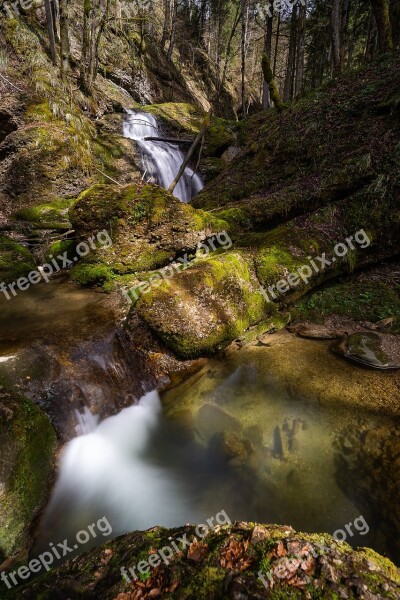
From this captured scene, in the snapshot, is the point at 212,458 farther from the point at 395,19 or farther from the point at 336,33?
the point at 395,19

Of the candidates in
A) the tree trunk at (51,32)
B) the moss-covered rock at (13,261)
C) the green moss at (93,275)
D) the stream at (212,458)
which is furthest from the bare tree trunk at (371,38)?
the stream at (212,458)

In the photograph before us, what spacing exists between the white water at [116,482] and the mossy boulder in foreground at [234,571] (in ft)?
4.29

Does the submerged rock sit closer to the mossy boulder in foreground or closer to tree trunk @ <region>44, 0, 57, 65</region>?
the mossy boulder in foreground

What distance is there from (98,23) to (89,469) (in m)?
18.5

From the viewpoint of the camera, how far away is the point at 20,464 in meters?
3.04

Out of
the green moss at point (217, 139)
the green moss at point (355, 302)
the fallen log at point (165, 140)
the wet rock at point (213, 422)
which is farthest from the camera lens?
the green moss at point (217, 139)

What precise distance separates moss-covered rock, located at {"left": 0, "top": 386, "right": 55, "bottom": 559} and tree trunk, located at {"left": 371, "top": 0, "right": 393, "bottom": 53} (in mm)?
13967

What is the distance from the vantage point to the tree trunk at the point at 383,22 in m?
9.92

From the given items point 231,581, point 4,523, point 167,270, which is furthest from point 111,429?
point 167,270

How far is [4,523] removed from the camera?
8.95 feet

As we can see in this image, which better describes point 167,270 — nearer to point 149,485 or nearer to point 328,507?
point 149,485

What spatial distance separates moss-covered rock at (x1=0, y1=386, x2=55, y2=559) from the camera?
2791 millimetres

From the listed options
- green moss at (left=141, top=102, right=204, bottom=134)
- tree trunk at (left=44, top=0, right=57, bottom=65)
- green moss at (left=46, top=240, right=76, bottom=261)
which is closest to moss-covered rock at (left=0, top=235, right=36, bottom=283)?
green moss at (left=46, top=240, right=76, bottom=261)

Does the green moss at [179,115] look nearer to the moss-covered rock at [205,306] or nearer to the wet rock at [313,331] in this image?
the moss-covered rock at [205,306]
